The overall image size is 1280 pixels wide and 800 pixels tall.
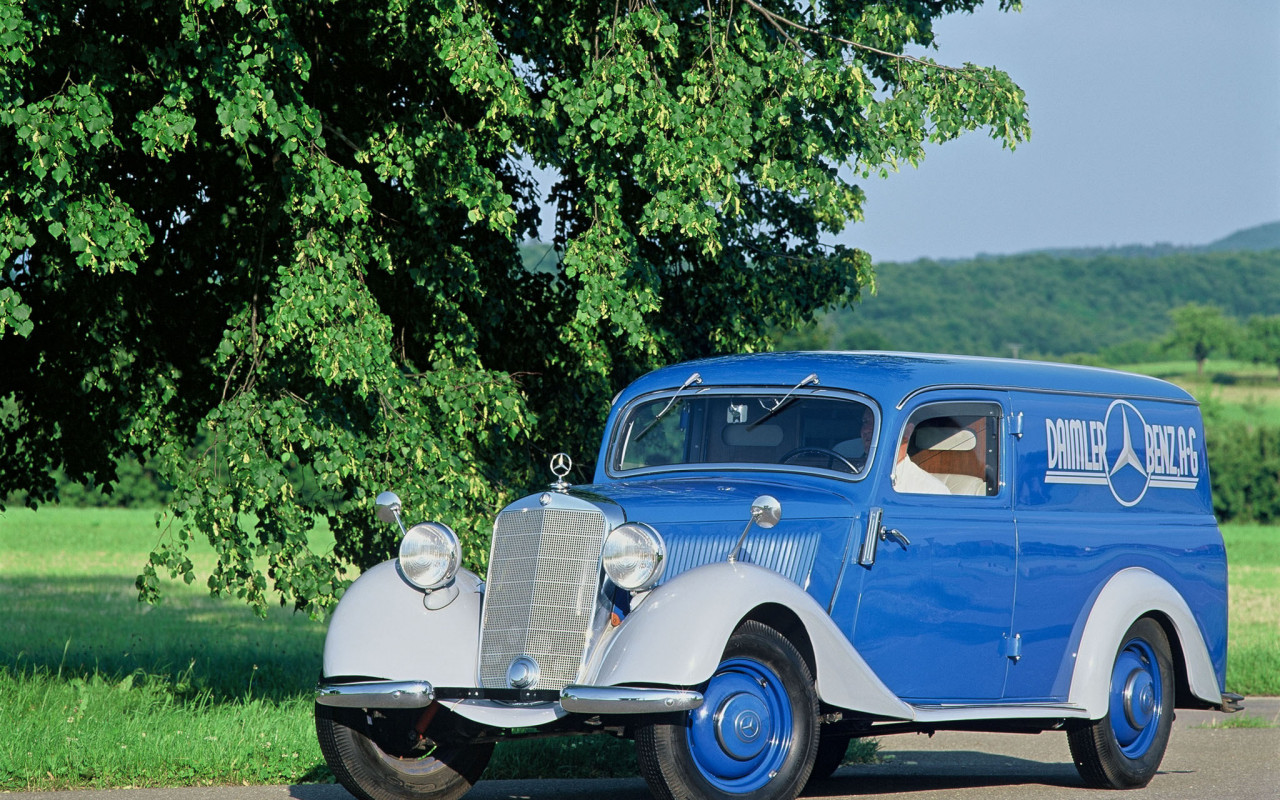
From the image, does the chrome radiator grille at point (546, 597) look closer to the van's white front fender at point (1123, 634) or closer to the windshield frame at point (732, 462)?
the windshield frame at point (732, 462)

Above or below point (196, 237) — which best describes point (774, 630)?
below

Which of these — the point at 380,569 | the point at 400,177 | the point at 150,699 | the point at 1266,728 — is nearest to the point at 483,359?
the point at 400,177

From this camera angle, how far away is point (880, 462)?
269 inches

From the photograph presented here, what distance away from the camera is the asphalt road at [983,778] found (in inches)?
278

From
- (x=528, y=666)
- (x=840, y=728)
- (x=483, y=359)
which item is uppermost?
(x=483, y=359)

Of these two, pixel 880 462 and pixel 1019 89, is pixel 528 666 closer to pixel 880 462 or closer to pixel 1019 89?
pixel 880 462

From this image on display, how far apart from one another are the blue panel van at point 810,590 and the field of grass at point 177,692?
4.51 feet

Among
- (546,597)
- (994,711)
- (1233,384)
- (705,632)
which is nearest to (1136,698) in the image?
(994,711)

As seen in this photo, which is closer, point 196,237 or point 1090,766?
point 1090,766

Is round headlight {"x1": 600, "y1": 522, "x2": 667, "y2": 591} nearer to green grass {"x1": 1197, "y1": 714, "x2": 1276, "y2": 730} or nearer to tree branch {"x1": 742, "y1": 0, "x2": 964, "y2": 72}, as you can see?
tree branch {"x1": 742, "y1": 0, "x2": 964, "y2": 72}

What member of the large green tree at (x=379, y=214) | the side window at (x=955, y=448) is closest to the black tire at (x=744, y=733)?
the side window at (x=955, y=448)

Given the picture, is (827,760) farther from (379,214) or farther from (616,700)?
(379,214)

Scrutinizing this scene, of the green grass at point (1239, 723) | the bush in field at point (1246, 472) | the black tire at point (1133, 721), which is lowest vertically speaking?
the bush in field at point (1246, 472)

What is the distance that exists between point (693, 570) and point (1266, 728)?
6208 mm
